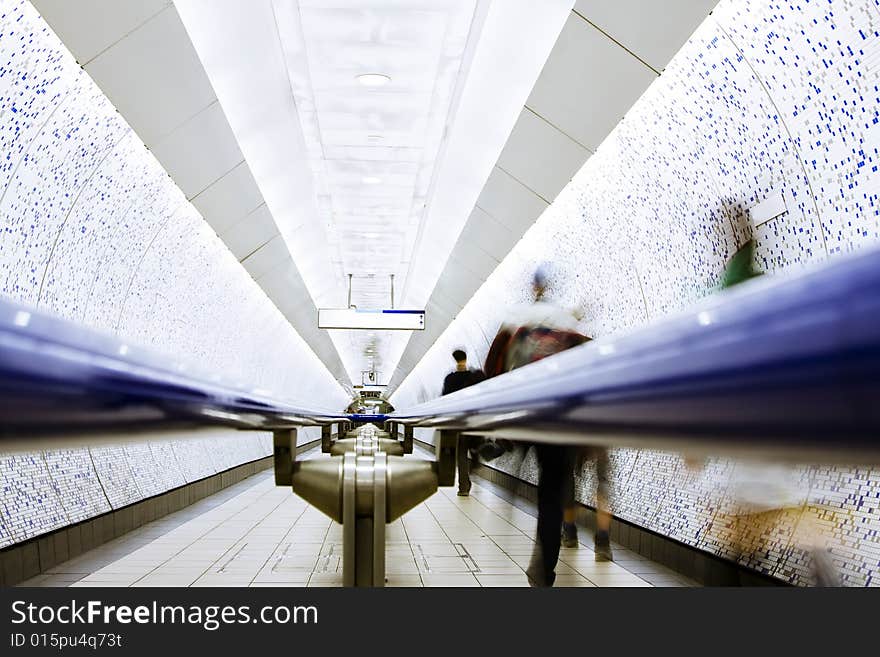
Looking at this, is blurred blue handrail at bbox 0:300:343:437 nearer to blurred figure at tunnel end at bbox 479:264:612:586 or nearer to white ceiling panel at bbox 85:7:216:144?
blurred figure at tunnel end at bbox 479:264:612:586

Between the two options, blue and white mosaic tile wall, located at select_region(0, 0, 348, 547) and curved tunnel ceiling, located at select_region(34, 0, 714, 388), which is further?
curved tunnel ceiling, located at select_region(34, 0, 714, 388)

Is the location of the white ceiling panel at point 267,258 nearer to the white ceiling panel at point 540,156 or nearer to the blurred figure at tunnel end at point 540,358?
the white ceiling panel at point 540,156

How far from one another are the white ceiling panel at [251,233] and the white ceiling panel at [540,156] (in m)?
3.38

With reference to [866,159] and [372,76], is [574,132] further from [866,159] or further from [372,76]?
[866,159]

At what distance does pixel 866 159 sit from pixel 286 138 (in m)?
6.69

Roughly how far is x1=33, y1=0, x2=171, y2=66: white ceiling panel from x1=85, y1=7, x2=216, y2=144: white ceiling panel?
0.26 feet

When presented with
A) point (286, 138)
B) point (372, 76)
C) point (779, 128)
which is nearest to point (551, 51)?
point (779, 128)

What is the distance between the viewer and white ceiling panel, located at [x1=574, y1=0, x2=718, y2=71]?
4.32 meters

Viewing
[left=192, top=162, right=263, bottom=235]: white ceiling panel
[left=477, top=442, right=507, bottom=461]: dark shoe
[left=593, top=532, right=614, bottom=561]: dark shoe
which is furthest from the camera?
[left=192, top=162, right=263, bottom=235]: white ceiling panel

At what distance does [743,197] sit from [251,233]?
23.4 ft

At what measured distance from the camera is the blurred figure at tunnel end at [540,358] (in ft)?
13.7

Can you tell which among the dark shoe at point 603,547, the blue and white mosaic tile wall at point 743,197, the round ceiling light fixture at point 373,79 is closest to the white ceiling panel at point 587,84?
the blue and white mosaic tile wall at point 743,197

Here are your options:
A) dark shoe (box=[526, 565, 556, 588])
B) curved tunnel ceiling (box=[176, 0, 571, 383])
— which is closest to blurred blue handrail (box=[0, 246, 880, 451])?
dark shoe (box=[526, 565, 556, 588])

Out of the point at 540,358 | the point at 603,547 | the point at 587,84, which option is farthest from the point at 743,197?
the point at 603,547
